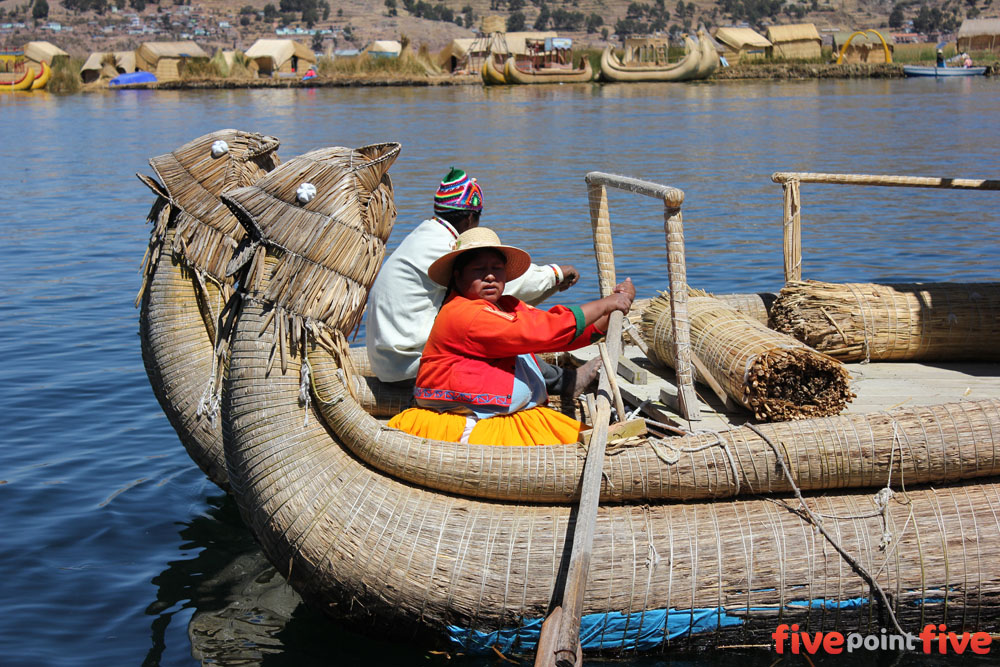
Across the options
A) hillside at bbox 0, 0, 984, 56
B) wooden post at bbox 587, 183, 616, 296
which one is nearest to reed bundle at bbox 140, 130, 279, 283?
wooden post at bbox 587, 183, 616, 296

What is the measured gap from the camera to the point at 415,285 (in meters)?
4.71

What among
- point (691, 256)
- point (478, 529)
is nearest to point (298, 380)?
point (478, 529)

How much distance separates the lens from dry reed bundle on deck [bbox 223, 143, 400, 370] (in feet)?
14.1

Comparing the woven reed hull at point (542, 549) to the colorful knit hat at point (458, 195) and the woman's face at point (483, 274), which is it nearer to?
the woman's face at point (483, 274)

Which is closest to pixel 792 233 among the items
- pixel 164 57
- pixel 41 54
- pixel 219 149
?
pixel 219 149

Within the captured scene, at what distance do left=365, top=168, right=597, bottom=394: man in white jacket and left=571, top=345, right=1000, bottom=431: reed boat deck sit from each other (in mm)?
1056

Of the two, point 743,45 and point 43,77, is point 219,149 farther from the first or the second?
point 43,77

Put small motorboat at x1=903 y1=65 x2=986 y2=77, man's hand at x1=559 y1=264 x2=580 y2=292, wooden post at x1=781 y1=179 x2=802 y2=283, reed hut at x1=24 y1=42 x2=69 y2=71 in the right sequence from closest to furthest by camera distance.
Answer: man's hand at x1=559 y1=264 x2=580 y2=292 < wooden post at x1=781 y1=179 x2=802 y2=283 < small motorboat at x1=903 y1=65 x2=986 y2=77 < reed hut at x1=24 y1=42 x2=69 y2=71

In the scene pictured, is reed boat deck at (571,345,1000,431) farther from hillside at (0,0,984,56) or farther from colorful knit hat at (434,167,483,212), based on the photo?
hillside at (0,0,984,56)

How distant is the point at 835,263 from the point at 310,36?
67.7 metres

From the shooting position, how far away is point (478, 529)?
407cm

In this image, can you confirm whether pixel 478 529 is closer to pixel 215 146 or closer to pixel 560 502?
pixel 560 502

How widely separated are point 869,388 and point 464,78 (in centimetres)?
4461

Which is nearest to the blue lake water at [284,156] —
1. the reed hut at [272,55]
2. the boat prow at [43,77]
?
the boat prow at [43,77]
